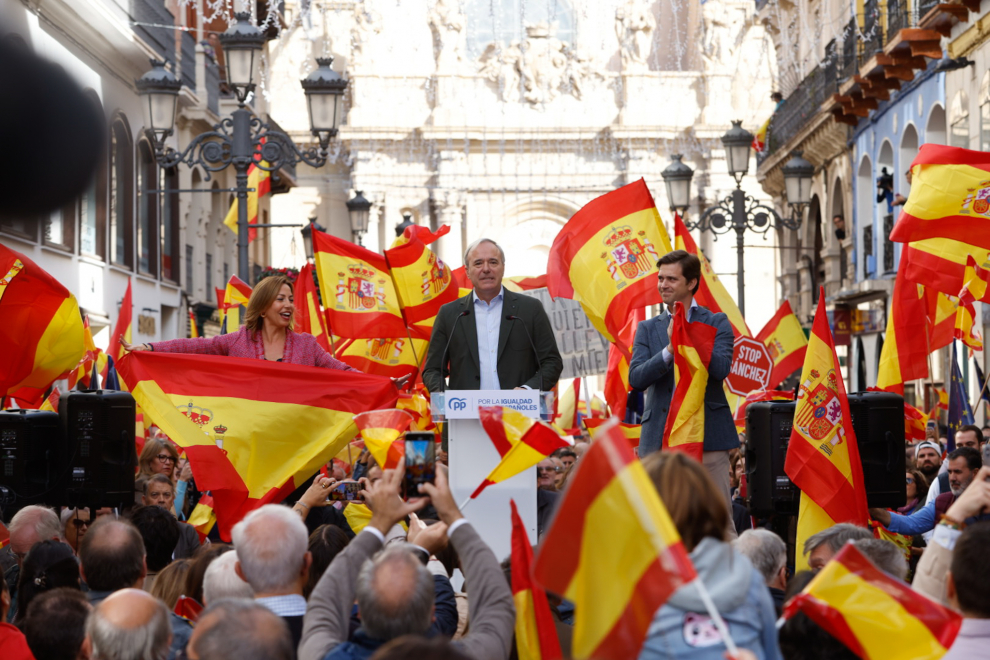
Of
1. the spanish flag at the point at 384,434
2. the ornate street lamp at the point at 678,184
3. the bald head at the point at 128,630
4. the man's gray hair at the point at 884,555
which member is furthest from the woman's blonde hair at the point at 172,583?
the ornate street lamp at the point at 678,184

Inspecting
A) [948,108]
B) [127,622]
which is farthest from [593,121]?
[127,622]

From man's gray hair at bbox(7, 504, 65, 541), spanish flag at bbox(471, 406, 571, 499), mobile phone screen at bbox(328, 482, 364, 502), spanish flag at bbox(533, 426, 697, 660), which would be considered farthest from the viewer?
mobile phone screen at bbox(328, 482, 364, 502)

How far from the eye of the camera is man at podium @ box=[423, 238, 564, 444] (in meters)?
6.28

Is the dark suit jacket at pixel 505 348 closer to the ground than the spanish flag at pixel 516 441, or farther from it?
farther from it

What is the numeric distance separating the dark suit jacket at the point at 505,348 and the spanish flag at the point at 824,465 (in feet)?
3.78

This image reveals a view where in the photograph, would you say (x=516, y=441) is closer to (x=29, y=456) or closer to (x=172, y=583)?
(x=172, y=583)

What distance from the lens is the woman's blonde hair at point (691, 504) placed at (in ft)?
9.14

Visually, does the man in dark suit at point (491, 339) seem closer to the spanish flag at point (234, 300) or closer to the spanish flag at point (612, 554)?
the spanish flag at point (612, 554)

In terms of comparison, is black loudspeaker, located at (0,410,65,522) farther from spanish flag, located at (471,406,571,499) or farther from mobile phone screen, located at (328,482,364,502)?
spanish flag, located at (471,406,571,499)

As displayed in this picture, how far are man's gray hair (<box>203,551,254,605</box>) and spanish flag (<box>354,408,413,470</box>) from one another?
548 mm

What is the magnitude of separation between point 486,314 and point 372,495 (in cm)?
274

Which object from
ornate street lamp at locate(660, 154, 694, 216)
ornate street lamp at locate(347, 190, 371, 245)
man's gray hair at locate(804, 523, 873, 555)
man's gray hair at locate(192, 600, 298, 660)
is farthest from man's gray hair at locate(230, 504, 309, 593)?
ornate street lamp at locate(347, 190, 371, 245)

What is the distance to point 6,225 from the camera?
1.68 meters

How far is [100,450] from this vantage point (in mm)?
6410
